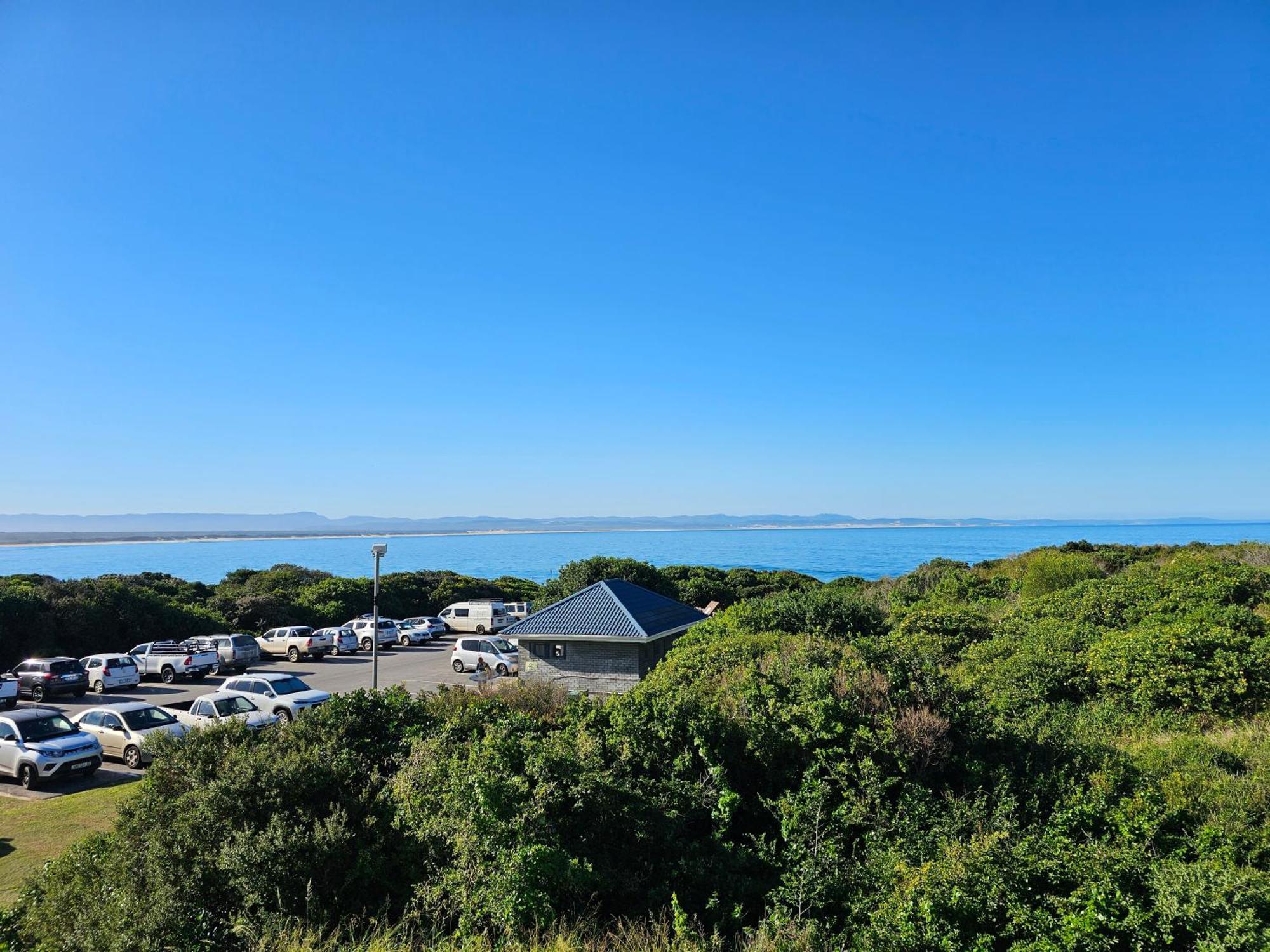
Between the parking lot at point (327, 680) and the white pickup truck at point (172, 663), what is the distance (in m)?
0.40

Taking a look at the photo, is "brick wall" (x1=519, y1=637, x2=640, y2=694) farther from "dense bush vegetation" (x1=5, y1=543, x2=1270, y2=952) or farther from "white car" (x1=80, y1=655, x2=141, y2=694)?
"white car" (x1=80, y1=655, x2=141, y2=694)

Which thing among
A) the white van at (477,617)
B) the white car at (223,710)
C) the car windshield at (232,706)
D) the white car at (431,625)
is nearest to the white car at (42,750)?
the white car at (223,710)

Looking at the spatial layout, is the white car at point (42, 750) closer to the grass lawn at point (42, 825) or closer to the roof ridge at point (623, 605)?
the grass lawn at point (42, 825)

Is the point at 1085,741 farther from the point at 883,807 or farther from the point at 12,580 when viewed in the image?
the point at 12,580

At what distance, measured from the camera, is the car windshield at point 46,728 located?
15.8 m

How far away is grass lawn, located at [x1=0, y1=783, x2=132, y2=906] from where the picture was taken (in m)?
10.7

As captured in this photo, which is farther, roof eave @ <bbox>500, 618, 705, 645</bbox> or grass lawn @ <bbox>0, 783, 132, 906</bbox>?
roof eave @ <bbox>500, 618, 705, 645</bbox>

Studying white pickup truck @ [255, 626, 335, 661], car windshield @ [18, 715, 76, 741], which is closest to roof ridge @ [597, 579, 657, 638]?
car windshield @ [18, 715, 76, 741]

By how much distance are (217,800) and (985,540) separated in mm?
208070

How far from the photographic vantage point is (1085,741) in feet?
34.3

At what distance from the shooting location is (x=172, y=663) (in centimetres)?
2891

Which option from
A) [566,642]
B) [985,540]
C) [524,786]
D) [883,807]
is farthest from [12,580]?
[985,540]

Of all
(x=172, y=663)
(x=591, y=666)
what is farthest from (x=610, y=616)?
(x=172, y=663)

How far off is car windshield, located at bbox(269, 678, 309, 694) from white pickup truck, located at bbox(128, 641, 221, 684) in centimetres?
1108
